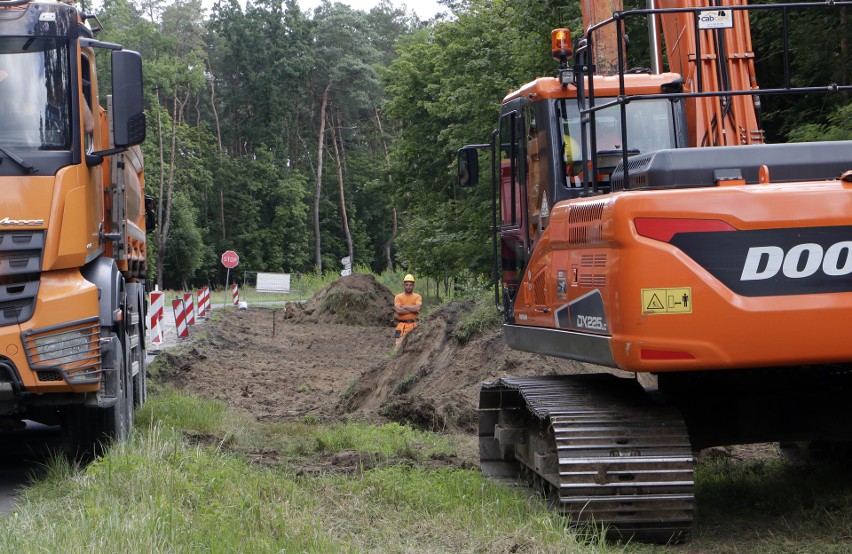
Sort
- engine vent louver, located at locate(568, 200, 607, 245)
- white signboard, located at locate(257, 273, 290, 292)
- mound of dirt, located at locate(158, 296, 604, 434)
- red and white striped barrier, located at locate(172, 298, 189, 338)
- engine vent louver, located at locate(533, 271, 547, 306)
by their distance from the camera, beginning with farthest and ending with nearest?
white signboard, located at locate(257, 273, 290, 292) < red and white striped barrier, located at locate(172, 298, 189, 338) < mound of dirt, located at locate(158, 296, 604, 434) < engine vent louver, located at locate(533, 271, 547, 306) < engine vent louver, located at locate(568, 200, 607, 245)

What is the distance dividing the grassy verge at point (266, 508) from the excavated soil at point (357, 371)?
3.05 m

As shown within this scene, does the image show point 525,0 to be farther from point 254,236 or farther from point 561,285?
point 254,236

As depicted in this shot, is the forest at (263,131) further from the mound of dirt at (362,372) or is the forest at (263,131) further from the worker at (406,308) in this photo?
the worker at (406,308)

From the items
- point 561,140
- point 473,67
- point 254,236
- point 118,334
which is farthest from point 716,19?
point 254,236

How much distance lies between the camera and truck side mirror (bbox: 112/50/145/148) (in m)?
8.46

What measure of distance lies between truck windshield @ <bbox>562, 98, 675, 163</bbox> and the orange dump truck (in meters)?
3.26

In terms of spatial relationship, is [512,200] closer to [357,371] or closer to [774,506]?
[774,506]

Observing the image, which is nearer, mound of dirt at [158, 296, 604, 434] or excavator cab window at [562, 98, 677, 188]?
excavator cab window at [562, 98, 677, 188]

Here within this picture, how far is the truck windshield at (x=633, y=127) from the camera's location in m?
8.00

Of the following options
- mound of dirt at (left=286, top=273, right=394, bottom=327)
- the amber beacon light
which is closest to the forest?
mound of dirt at (left=286, top=273, right=394, bottom=327)

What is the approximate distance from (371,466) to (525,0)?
12.9 metres

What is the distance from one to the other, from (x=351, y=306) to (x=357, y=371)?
15829 millimetres

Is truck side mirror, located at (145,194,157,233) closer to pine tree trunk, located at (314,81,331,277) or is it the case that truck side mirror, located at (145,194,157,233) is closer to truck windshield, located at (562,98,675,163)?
truck windshield, located at (562,98,675,163)

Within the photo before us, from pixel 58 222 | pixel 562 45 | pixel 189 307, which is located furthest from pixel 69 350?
pixel 189 307
